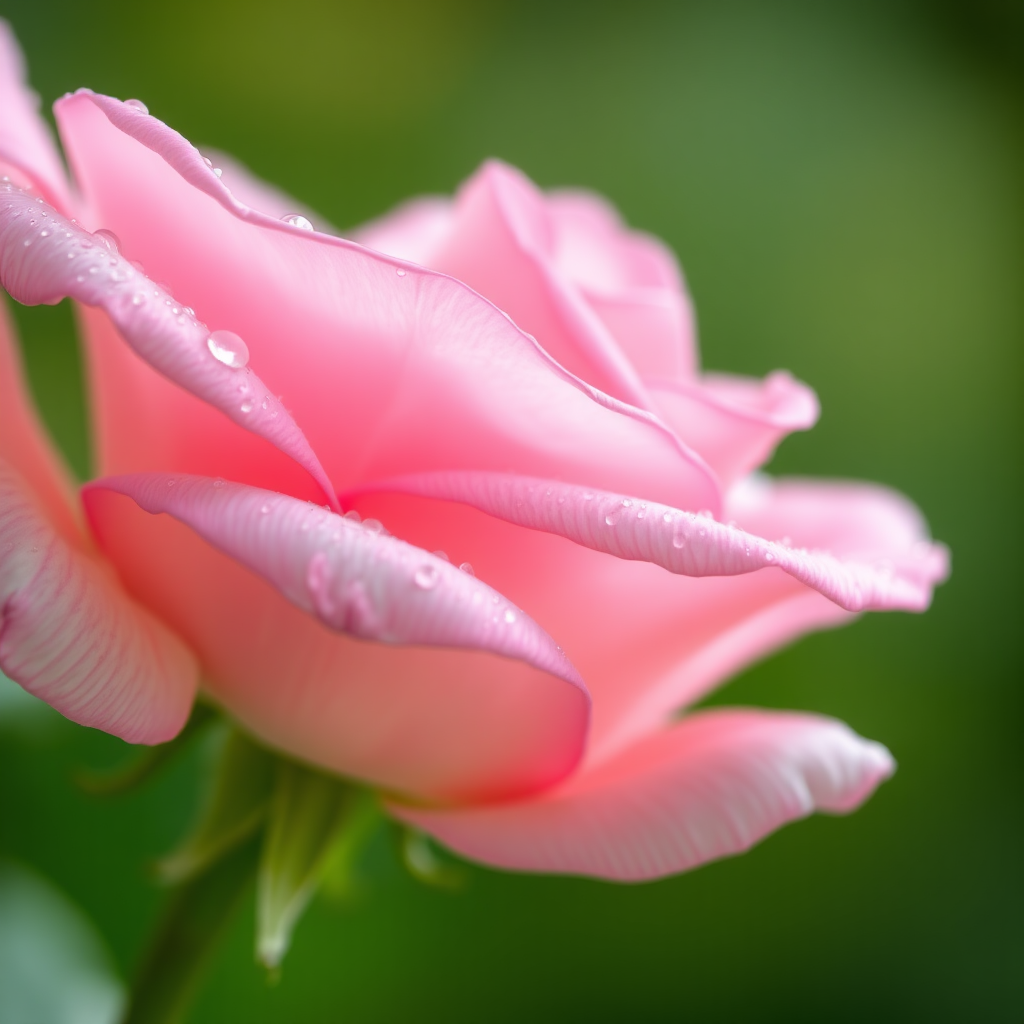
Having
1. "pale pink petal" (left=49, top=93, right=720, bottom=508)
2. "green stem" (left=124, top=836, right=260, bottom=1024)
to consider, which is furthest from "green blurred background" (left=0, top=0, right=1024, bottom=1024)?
"pale pink petal" (left=49, top=93, right=720, bottom=508)

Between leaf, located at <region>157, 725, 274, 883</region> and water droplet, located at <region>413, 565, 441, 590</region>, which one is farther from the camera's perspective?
leaf, located at <region>157, 725, 274, 883</region>

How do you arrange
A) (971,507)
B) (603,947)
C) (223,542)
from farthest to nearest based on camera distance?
(971,507)
(603,947)
(223,542)

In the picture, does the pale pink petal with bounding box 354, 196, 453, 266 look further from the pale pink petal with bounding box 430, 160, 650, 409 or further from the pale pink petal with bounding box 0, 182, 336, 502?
the pale pink petal with bounding box 0, 182, 336, 502

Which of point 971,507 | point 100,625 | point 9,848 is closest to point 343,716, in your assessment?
point 100,625

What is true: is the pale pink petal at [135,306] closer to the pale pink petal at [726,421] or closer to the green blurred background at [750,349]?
the pale pink petal at [726,421]

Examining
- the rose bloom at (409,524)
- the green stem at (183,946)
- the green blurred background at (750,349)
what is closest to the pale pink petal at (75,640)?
the rose bloom at (409,524)

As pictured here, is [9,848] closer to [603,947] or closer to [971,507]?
[603,947]
